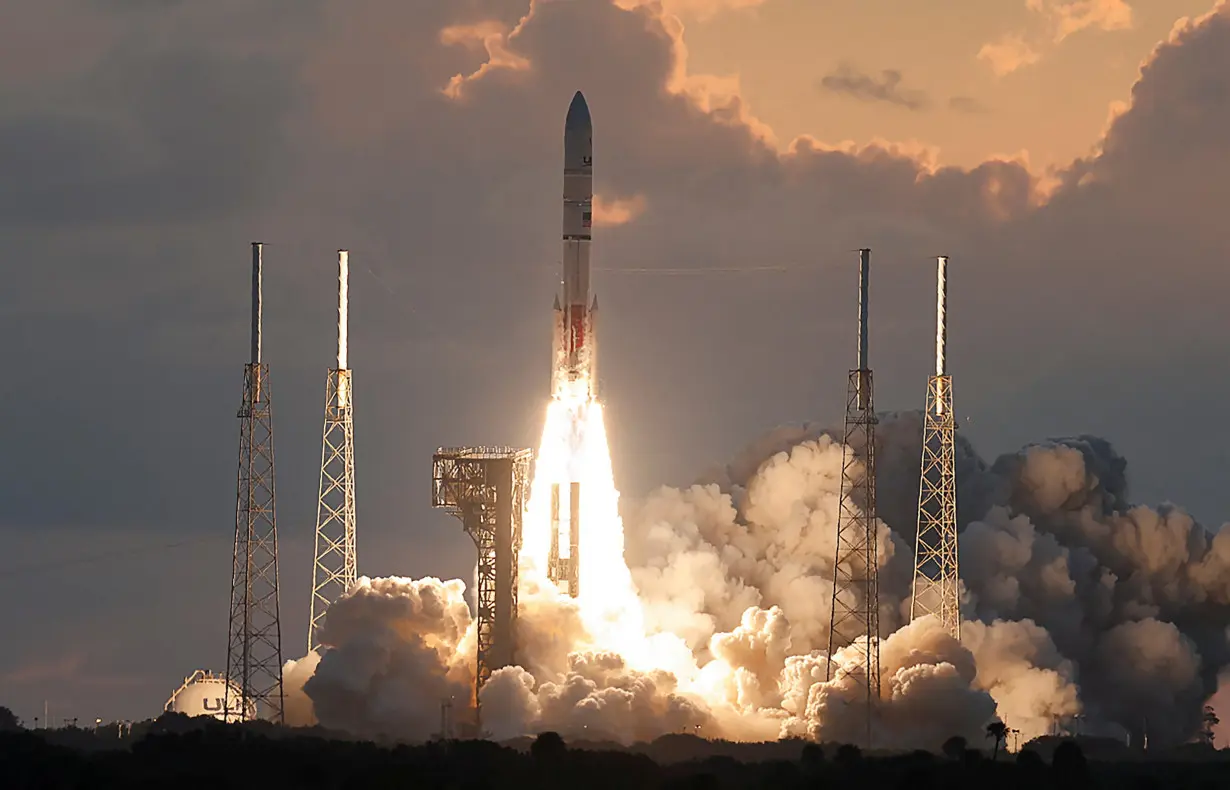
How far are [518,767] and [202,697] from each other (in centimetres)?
2117

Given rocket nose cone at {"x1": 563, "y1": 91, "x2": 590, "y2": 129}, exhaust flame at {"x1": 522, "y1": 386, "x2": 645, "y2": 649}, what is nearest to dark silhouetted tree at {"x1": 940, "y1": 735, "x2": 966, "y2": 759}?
exhaust flame at {"x1": 522, "y1": 386, "x2": 645, "y2": 649}

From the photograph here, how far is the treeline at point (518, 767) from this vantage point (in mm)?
118688

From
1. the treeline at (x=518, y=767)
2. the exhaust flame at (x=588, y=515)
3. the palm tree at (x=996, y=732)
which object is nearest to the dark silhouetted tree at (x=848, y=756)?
the treeline at (x=518, y=767)

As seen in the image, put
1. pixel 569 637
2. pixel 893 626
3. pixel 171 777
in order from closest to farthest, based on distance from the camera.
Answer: pixel 171 777
pixel 569 637
pixel 893 626

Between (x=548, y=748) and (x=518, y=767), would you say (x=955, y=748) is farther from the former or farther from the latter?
(x=518, y=767)

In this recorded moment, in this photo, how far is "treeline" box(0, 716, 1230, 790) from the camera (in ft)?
389

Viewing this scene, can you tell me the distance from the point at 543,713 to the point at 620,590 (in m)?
9.73

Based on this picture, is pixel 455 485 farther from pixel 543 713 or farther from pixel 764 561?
pixel 764 561

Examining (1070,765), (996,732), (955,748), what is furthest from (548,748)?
(1070,765)

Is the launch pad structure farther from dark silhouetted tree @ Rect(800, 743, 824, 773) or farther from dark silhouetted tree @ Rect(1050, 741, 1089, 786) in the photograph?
dark silhouetted tree @ Rect(1050, 741, 1089, 786)

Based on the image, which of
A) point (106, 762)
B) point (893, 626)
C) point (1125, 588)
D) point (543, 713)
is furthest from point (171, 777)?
point (1125, 588)

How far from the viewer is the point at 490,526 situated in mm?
125875

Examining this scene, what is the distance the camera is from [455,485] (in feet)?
413

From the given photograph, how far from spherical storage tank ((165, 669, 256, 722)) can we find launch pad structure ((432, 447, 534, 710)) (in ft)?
49.6
